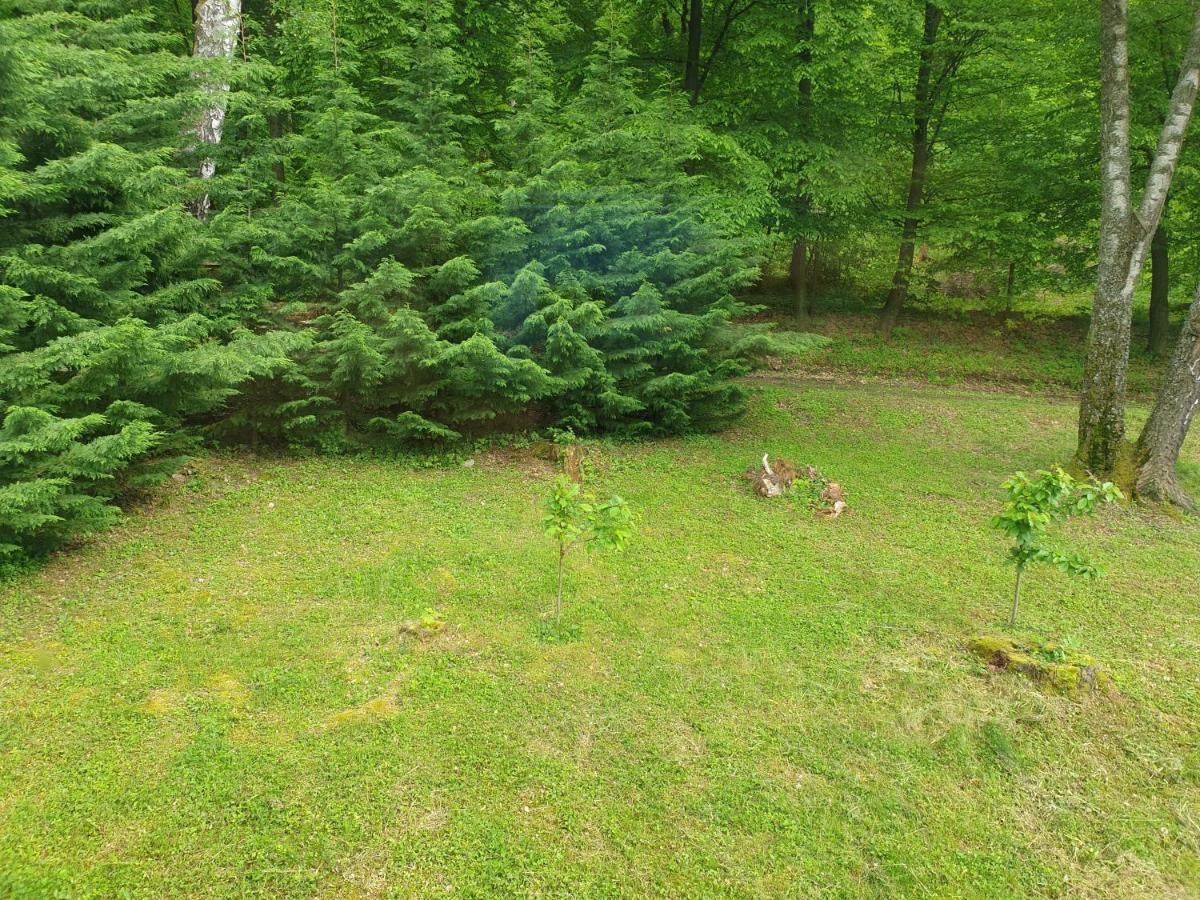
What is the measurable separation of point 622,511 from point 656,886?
6.05ft

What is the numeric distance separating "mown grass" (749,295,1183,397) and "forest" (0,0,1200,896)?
1.06 meters

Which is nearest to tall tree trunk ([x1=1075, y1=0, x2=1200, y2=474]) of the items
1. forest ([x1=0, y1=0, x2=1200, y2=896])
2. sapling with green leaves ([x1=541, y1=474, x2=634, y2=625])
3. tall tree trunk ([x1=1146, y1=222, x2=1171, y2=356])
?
forest ([x1=0, y1=0, x2=1200, y2=896])

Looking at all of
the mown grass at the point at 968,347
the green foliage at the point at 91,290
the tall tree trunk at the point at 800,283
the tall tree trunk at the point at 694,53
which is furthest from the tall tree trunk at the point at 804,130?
the green foliage at the point at 91,290

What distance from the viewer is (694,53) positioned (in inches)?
412

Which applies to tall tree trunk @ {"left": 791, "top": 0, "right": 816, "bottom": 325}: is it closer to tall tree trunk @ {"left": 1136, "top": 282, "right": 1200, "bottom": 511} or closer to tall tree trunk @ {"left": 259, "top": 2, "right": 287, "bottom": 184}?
tall tree trunk @ {"left": 1136, "top": 282, "right": 1200, "bottom": 511}

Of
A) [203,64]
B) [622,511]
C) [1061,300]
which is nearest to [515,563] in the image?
[622,511]

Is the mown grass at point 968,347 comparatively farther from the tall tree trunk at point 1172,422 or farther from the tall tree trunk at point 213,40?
the tall tree trunk at point 213,40

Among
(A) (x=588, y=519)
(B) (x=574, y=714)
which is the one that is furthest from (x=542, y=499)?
(B) (x=574, y=714)

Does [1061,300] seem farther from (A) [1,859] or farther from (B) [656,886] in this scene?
(A) [1,859]

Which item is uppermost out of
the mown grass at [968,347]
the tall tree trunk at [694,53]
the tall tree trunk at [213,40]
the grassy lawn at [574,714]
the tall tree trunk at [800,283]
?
the tall tree trunk at [694,53]

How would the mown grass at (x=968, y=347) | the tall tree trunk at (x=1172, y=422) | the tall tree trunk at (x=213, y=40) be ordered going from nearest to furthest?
the tall tree trunk at (x=1172, y=422) < the tall tree trunk at (x=213, y=40) < the mown grass at (x=968, y=347)

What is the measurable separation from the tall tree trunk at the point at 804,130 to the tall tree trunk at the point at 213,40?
735 cm

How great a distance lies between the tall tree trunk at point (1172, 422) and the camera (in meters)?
6.27

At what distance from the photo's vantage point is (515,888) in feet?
8.25
